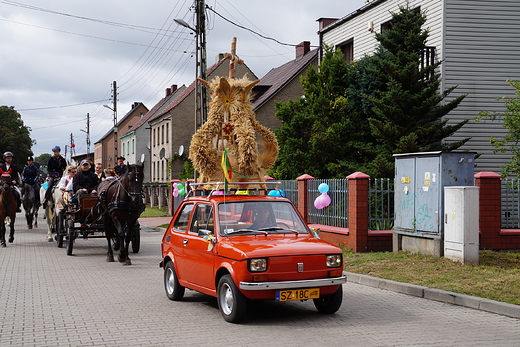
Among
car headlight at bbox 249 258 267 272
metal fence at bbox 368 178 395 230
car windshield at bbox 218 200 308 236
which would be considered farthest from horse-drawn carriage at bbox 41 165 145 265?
car headlight at bbox 249 258 267 272

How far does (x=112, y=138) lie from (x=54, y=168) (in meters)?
81.7

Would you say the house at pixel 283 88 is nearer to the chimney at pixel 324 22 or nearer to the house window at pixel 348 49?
the chimney at pixel 324 22

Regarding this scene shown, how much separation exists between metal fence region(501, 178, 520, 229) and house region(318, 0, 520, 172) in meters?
6.76

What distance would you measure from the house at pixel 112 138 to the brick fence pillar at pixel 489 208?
71.4 meters

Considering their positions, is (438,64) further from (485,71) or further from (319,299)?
(319,299)

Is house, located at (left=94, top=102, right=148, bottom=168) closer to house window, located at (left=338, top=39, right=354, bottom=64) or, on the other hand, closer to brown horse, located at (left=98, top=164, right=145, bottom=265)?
house window, located at (left=338, top=39, right=354, bottom=64)

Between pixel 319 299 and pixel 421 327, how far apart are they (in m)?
1.40

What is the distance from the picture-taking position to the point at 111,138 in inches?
3915

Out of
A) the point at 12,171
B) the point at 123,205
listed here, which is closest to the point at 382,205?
the point at 123,205

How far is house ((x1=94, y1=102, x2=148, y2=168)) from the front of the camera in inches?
3607

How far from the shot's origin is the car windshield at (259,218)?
8016 mm

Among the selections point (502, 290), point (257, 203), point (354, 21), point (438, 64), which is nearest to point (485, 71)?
point (438, 64)

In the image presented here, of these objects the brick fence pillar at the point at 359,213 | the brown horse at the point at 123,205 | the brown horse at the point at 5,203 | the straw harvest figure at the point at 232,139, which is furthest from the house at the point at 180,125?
the straw harvest figure at the point at 232,139

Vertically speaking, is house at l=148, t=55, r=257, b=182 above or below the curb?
above
